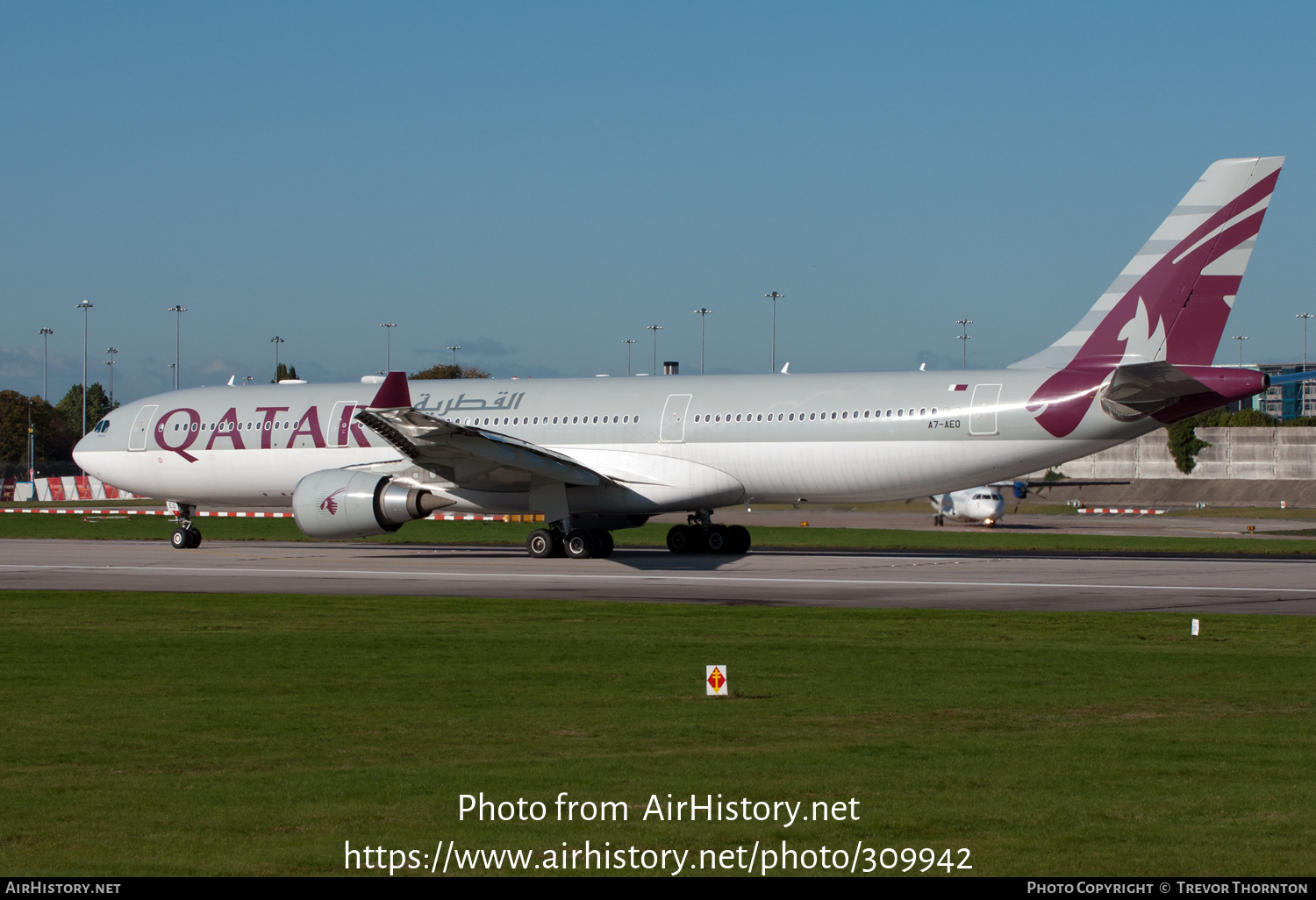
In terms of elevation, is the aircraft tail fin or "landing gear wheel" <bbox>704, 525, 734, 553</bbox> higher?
the aircraft tail fin

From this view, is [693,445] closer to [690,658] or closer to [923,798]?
[690,658]

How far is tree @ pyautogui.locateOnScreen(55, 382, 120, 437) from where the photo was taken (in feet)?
525

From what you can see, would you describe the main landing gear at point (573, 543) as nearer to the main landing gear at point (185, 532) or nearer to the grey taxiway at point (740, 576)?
the grey taxiway at point (740, 576)

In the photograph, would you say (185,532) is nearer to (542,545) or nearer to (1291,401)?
(542,545)

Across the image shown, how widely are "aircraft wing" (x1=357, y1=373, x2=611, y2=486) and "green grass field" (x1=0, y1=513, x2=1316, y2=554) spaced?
8.15 m

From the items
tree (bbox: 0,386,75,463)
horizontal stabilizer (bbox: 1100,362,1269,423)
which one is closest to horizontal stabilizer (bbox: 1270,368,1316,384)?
horizontal stabilizer (bbox: 1100,362,1269,423)

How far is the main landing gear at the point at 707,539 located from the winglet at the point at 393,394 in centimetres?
820

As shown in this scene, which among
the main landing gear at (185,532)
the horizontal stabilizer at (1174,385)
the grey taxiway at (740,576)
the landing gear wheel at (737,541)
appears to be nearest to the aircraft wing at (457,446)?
the grey taxiway at (740,576)

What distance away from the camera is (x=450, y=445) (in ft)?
95.0

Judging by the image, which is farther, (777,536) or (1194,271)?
(777,536)

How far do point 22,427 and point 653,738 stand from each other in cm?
12988

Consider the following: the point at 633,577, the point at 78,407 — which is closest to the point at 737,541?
the point at 633,577

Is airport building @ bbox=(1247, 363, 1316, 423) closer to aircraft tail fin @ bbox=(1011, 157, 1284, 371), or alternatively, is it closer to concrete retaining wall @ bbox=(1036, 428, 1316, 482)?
concrete retaining wall @ bbox=(1036, 428, 1316, 482)

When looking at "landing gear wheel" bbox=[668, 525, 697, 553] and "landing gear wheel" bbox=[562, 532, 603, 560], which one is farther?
"landing gear wheel" bbox=[668, 525, 697, 553]
